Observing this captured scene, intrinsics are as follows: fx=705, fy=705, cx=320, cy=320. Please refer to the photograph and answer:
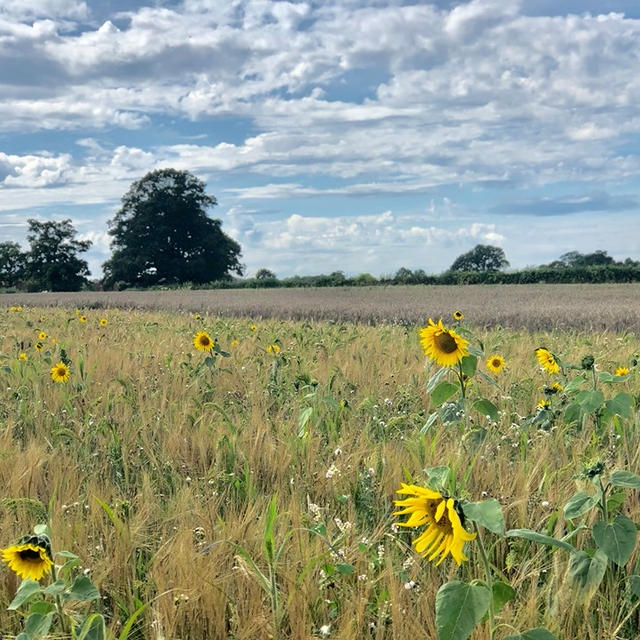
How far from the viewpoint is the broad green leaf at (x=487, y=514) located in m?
1.40

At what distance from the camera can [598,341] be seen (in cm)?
703

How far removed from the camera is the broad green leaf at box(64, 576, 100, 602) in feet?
5.51

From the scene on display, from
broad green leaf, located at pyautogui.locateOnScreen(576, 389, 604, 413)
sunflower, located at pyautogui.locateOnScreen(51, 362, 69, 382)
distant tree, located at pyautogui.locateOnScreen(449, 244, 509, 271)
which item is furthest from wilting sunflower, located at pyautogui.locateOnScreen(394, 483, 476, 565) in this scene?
distant tree, located at pyautogui.locateOnScreen(449, 244, 509, 271)

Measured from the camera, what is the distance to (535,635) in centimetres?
156

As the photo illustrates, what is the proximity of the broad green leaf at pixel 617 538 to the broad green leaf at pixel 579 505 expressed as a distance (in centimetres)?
6

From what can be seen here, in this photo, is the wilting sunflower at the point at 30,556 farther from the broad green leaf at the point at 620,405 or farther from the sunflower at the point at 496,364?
Answer: the sunflower at the point at 496,364

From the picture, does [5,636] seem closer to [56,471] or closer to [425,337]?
[56,471]

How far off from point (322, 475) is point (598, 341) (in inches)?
195

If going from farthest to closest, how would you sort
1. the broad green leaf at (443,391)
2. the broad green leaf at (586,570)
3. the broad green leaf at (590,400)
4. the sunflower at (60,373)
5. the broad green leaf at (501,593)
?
the sunflower at (60,373) < the broad green leaf at (443,391) < the broad green leaf at (590,400) < the broad green leaf at (586,570) < the broad green leaf at (501,593)

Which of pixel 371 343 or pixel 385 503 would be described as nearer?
pixel 385 503

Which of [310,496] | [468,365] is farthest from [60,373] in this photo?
[468,365]

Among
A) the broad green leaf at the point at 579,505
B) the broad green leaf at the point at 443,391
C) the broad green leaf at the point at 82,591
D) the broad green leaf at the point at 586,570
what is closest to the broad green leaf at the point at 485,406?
the broad green leaf at the point at 443,391

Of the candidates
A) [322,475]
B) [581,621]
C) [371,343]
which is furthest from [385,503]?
[371,343]

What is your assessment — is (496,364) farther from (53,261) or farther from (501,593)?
(53,261)
